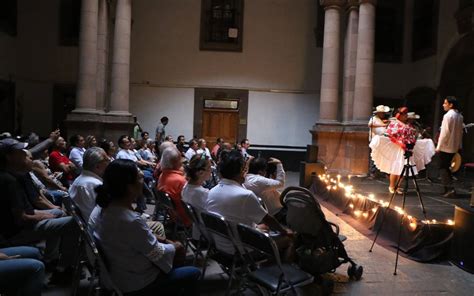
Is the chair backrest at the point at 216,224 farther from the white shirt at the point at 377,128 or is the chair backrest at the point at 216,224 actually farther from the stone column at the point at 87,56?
the stone column at the point at 87,56

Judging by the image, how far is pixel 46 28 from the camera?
15.2m

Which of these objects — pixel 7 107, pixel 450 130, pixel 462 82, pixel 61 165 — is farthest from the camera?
pixel 7 107

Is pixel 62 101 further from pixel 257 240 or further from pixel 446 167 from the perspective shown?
pixel 257 240

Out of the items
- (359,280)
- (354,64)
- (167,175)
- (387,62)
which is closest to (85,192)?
(167,175)

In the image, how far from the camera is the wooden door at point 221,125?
51.4ft

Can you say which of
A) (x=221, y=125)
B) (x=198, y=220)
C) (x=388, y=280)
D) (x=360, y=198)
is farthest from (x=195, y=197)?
(x=221, y=125)

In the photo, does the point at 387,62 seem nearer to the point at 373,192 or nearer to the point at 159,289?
the point at 373,192

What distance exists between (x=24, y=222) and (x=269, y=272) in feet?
6.53

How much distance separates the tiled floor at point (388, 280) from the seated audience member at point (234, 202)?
80 centimetres

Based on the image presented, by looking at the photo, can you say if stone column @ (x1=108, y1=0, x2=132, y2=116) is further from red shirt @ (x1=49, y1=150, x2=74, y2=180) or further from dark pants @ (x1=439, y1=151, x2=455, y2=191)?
dark pants @ (x1=439, y1=151, x2=455, y2=191)

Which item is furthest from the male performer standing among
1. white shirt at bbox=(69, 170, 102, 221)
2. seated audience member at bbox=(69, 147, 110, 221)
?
white shirt at bbox=(69, 170, 102, 221)

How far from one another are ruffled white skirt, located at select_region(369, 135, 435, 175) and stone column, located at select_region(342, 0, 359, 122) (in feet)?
16.9

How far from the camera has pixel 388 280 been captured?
462 centimetres

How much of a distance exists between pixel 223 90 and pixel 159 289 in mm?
13075
